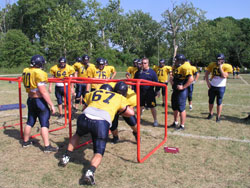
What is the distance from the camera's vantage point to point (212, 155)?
4859 mm

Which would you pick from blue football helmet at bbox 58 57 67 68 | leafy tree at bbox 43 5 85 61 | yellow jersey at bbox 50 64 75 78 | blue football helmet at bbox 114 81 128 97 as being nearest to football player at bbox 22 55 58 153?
blue football helmet at bbox 114 81 128 97

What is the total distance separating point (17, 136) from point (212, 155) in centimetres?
487

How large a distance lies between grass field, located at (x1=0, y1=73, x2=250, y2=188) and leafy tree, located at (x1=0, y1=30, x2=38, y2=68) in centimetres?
4443

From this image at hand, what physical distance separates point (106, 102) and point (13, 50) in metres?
48.1

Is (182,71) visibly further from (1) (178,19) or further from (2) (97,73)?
(1) (178,19)

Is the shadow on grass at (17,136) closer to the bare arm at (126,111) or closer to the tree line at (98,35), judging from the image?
the bare arm at (126,111)

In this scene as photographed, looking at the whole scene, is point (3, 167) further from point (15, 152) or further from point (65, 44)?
point (65, 44)

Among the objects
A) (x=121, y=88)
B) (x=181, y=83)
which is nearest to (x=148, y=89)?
(x=181, y=83)

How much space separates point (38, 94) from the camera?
5.01 metres

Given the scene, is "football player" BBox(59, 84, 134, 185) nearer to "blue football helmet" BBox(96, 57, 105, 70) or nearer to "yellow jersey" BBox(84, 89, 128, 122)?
"yellow jersey" BBox(84, 89, 128, 122)

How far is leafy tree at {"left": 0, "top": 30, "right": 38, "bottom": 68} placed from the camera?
4575 centimetres

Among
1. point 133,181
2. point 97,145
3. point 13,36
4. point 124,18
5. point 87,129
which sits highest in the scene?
point 124,18

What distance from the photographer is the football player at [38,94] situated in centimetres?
484

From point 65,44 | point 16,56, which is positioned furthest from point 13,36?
point 65,44
